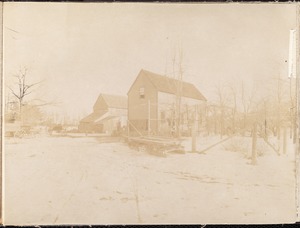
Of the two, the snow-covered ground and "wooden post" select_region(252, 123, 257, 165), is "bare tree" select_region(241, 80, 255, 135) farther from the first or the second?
the snow-covered ground

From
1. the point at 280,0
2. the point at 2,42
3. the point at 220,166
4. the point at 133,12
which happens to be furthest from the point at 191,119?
the point at 2,42

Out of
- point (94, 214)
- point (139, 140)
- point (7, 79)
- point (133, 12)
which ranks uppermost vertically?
point (133, 12)

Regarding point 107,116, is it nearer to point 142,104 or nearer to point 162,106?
point 142,104

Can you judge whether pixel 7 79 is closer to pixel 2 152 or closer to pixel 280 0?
pixel 2 152

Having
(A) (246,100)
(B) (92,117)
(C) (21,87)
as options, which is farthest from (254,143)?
(C) (21,87)

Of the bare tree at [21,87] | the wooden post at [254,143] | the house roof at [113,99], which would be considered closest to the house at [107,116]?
the house roof at [113,99]

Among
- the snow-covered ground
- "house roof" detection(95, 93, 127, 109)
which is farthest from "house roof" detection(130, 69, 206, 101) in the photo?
the snow-covered ground
